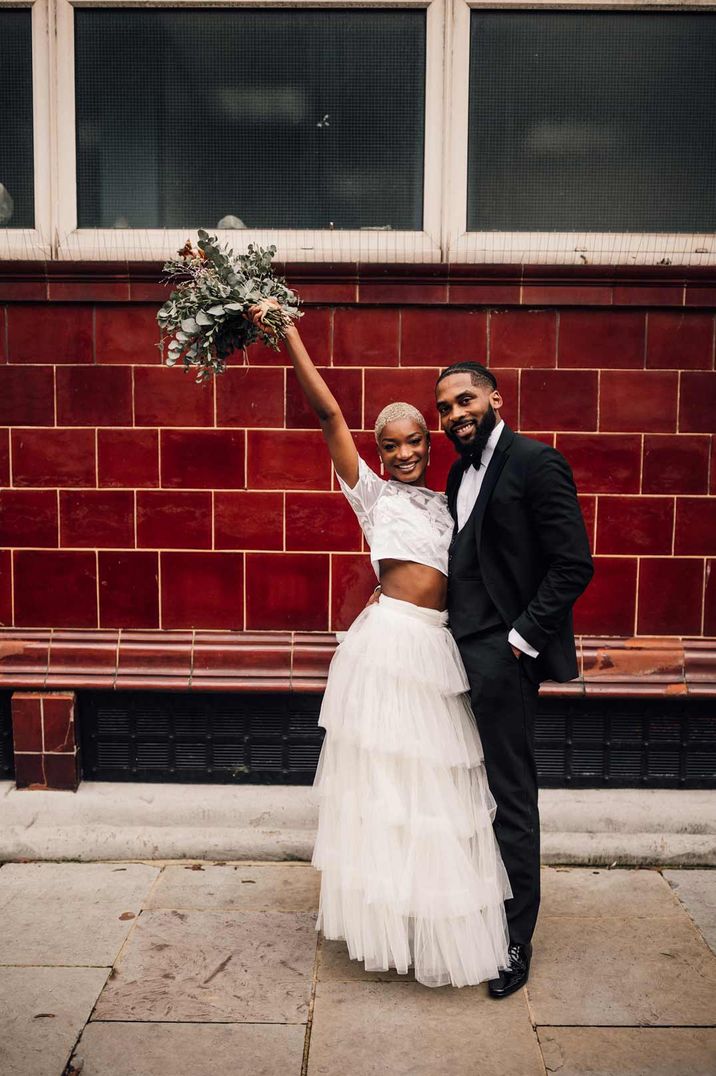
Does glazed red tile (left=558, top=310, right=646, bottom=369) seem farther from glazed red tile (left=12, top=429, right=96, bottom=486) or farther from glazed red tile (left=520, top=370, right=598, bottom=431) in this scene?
glazed red tile (left=12, top=429, right=96, bottom=486)

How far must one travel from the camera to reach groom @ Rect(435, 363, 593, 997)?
9.89 feet

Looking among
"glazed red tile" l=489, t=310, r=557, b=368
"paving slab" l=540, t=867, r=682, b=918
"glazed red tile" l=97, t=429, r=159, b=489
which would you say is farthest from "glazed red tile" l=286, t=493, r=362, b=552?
"paving slab" l=540, t=867, r=682, b=918

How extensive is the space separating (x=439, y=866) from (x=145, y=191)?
358cm

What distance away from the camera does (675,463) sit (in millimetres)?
4402

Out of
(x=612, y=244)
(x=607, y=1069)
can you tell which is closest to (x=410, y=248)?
(x=612, y=244)

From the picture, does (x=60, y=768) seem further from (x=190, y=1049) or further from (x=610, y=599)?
(x=610, y=599)

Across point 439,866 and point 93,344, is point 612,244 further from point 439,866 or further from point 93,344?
point 439,866

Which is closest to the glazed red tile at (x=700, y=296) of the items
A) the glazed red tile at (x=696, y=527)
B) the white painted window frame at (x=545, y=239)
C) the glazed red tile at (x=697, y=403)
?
the white painted window frame at (x=545, y=239)

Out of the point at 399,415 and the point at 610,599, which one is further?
the point at 610,599

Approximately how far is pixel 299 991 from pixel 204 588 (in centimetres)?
202

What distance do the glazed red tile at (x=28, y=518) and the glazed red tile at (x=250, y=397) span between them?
99 cm

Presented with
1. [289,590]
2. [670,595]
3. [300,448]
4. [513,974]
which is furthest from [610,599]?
[513,974]

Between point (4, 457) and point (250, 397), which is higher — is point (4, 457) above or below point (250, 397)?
below

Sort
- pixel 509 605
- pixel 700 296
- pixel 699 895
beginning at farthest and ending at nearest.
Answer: pixel 700 296
pixel 699 895
pixel 509 605
